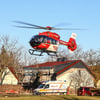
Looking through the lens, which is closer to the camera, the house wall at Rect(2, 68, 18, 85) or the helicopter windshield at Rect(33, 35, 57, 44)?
the helicopter windshield at Rect(33, 35, 57, 44)

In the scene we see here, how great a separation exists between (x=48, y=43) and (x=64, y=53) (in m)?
59.7

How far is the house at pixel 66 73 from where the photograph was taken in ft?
196

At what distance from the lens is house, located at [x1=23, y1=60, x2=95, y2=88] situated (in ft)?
196

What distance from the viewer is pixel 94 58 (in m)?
88.3

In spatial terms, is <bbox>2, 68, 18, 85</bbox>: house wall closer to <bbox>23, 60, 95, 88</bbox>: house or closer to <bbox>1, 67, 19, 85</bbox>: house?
<bbox>1, 67, 19, 85</bbox>: house

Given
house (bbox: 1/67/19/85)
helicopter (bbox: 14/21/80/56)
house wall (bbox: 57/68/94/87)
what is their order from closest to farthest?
helicopter (bbox: 14/21/80/56), house wall (bbox: 57/68/94/87), house (bbox: 1/67/19/85)

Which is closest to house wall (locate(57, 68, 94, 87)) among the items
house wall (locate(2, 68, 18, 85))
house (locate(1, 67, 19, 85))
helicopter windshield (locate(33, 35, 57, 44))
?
house (locate(1, 67, 19, 85))

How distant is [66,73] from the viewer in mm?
60594

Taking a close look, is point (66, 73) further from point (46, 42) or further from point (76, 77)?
point (46, 42)

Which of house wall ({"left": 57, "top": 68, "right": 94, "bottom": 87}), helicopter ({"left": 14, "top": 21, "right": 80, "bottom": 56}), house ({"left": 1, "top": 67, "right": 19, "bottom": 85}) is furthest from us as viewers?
house ({"left": 1, "top": 67, "right": 19, "bottom": 85})

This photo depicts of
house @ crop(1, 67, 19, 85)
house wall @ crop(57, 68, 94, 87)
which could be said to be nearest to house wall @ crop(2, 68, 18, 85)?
house @ crop(1, 67, 19, 85)

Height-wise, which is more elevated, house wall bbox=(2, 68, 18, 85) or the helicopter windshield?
the helicopter windshield

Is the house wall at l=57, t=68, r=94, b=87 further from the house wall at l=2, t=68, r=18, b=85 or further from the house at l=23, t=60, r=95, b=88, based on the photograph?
the house wall at l=2, t=68, r=18, b=85

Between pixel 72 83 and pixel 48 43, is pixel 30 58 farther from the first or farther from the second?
pixel 48 43
